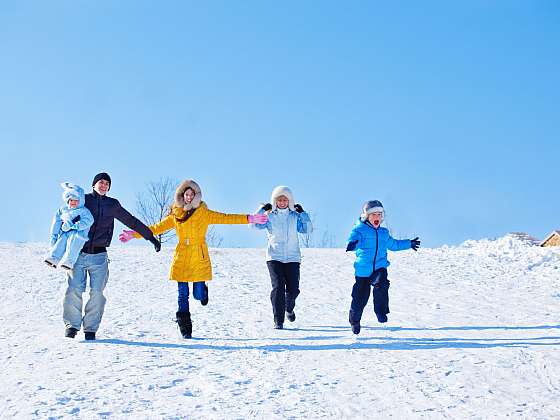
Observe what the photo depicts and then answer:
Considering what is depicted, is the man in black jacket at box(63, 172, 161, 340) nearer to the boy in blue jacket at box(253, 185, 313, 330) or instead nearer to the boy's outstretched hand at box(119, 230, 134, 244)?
the boy's outstretched hand at box(119, 230, 134, 244)

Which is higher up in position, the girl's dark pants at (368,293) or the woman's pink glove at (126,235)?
the woman's pink glove at (126,235)

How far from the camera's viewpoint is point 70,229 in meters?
7.54

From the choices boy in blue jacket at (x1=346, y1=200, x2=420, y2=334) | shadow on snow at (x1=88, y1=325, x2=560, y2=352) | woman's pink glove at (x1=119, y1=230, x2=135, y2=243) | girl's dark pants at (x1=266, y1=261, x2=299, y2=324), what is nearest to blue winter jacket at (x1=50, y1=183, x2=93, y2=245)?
woman's pink glove at (x1=119, y1=230, x2=135, y2=243)

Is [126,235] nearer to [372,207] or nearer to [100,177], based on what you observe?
[100,177]

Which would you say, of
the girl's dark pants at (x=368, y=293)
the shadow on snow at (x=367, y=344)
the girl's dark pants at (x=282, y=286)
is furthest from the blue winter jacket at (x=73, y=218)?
the girl's dark pants at (x=368, y=293)

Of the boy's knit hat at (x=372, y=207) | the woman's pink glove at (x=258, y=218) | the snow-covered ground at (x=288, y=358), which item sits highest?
the boy's knit hat at (x=372, y=207)

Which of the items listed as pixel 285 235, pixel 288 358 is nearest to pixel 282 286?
pixel 285 235

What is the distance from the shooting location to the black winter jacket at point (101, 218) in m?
7.65

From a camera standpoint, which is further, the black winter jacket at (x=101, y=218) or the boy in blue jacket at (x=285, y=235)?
the boy in blue jacket at (x=285, y=235)

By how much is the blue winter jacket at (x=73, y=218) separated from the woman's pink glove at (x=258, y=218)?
221 cm

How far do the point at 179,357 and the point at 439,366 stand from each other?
2.54 meters

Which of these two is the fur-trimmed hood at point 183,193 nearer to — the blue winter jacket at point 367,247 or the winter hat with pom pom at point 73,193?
the winter hat with pom pom at point 73,193

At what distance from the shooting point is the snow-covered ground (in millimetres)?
4461

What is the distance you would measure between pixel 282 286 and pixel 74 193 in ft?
10.1
